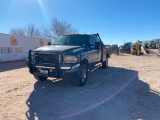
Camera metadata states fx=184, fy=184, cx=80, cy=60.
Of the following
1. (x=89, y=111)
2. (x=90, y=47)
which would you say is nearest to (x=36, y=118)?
(x=89, y=111)

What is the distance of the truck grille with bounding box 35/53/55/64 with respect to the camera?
6.48 m

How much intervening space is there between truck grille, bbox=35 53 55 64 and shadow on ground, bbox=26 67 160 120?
103 centimetres

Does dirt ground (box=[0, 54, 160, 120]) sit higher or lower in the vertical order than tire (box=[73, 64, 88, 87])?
lower

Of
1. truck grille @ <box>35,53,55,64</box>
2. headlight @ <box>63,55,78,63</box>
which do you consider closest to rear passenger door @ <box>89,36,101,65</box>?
headlight @ <box>63,55,78,63</box>

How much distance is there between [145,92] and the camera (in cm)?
638

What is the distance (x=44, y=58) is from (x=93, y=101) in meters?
2.44

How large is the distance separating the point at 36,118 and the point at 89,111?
1.32m

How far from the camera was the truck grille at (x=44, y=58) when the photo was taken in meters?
6.48

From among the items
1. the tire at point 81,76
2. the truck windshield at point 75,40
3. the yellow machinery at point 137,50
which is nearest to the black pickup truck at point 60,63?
the tire at point 81,76

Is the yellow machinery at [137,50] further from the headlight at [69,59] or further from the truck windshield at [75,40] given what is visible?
the headlight at [69,59]

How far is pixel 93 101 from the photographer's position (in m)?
5.45

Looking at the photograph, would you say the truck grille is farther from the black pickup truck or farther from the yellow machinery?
the yellow machinery

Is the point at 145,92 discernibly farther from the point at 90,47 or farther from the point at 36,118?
the point at 36,118

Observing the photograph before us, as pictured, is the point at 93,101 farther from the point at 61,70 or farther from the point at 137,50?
the point at 137,50
